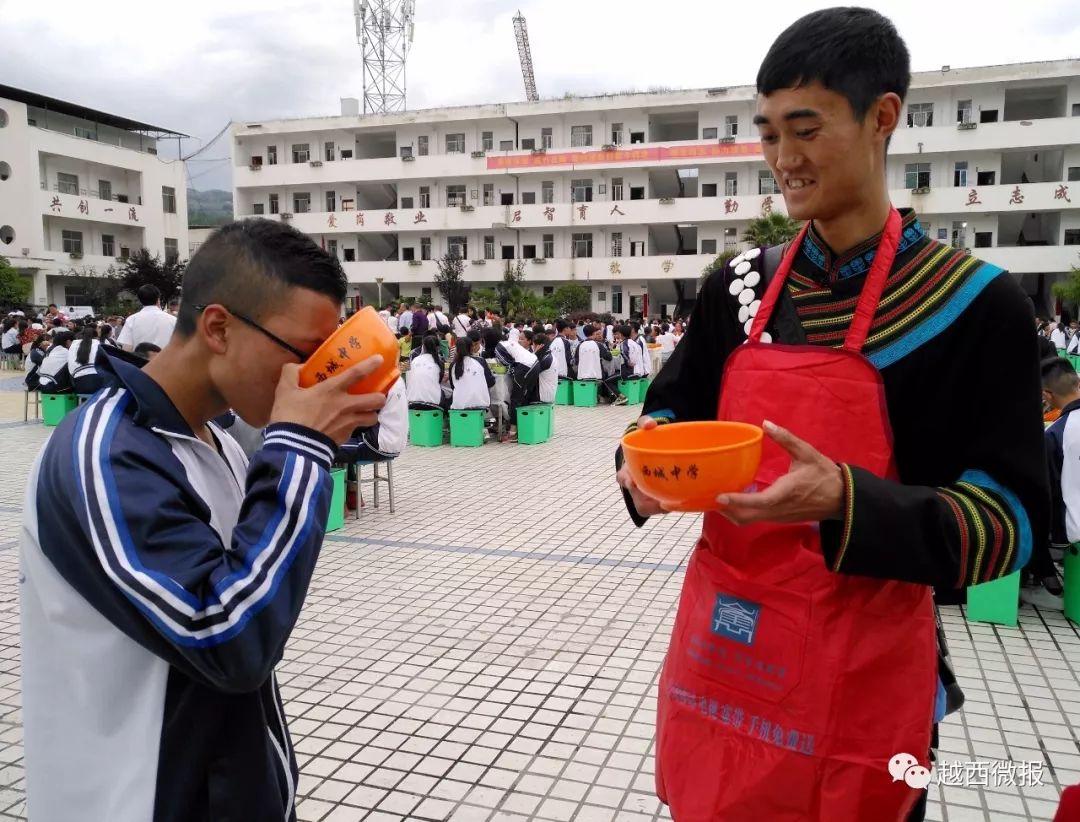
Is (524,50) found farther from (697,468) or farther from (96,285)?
(697,468)

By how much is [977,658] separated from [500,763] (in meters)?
2.70

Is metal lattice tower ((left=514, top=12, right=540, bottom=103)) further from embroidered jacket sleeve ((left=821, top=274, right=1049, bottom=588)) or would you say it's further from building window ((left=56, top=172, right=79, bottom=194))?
embroidered jacket sleeve ((left=821, top=274, right=1049, bottom=588))

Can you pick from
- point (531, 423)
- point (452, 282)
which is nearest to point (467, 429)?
point (531, 423)

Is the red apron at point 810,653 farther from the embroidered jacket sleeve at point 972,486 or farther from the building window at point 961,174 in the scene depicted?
the building window at point 961,174

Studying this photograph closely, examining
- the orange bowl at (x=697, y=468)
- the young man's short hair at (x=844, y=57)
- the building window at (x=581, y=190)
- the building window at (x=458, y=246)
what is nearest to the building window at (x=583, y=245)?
the building window at (x=581, y=190)

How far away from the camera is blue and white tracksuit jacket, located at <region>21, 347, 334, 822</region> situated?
4.15 feet

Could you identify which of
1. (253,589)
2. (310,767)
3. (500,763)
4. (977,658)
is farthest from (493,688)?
(253,589)

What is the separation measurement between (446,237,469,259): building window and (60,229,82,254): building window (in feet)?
56.6

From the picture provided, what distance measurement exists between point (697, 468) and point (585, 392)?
14891mm

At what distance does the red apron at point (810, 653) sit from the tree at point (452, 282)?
35422mm

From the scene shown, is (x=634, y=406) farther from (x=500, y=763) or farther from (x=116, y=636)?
(x=116, y=636)

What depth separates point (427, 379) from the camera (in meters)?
10.9

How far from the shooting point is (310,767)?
3219mm

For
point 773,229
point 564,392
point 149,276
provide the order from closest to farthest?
point 564,392 < point 773,229 < point 149,276
